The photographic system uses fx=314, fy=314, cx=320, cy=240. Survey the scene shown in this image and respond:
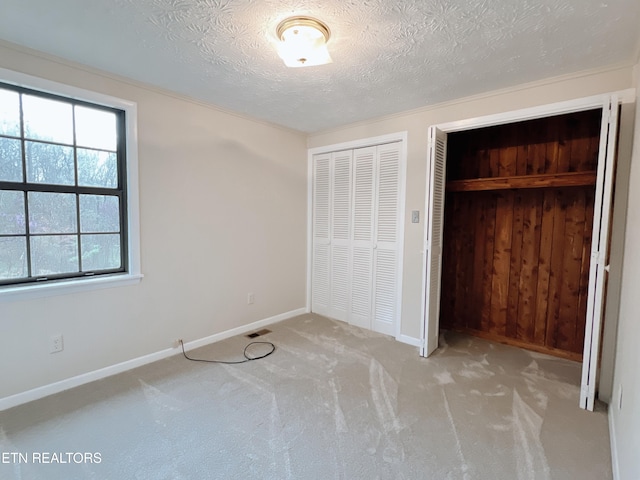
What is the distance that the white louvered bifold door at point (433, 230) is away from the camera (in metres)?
2.80

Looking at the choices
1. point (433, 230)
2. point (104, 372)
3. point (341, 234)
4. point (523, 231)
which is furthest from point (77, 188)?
point (523, 231)

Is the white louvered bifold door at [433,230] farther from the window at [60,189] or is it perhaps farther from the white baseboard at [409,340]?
the window at [60,189]

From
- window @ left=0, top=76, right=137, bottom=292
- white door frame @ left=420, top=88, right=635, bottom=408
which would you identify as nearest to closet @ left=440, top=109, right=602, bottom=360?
white door frame @ left=420, top=88, right=635, bottom=408

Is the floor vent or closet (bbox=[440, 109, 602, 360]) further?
the floor vent

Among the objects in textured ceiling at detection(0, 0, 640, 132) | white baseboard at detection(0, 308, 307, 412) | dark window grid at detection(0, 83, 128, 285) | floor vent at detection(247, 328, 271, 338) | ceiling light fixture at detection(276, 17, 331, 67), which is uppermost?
textured ceiling at detection(0, 0, 640, 132)

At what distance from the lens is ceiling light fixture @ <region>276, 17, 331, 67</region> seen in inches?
68.7

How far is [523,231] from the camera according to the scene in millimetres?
3213

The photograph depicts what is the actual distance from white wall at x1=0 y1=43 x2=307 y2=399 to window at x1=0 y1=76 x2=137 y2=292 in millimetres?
170

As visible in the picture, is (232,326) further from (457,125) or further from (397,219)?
(457,125)

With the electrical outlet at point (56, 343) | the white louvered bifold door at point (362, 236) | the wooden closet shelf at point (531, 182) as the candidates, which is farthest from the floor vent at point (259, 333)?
the wooden closet shelf at point (531, 182)

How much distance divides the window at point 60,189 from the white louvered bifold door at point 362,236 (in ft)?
7.58

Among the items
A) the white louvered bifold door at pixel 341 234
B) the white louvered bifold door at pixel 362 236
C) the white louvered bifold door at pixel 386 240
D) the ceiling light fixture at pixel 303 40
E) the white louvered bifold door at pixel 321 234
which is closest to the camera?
the ceiling light fixture at pixel 303 40

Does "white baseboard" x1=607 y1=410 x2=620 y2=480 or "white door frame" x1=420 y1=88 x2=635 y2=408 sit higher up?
"white door frame" x1=420 y1=88 x2=635 y2=408

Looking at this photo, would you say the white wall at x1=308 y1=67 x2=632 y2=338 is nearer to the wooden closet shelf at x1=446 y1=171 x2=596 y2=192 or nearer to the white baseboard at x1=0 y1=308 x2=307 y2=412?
the wooden closet shelf at x1=446 y1=171 x2=596 y2=192
